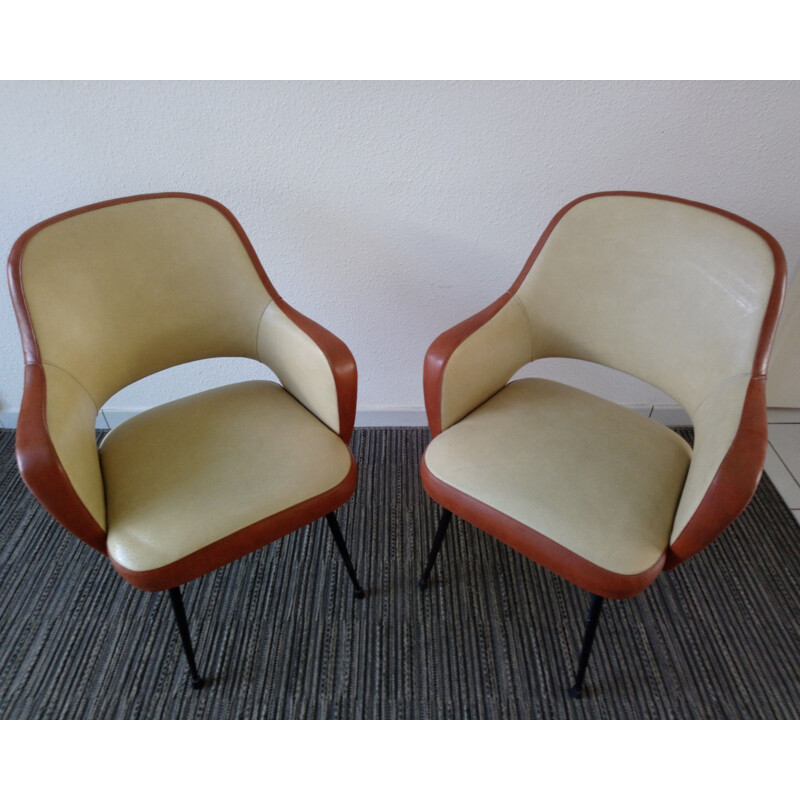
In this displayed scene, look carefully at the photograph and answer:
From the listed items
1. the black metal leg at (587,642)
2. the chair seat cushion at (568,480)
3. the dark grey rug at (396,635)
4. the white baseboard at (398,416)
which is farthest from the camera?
the white baseboard at (398,416)

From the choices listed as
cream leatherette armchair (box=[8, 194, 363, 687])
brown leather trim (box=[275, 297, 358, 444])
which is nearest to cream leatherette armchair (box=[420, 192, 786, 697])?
brown leather trim (box=[275, 297, 358, 444])

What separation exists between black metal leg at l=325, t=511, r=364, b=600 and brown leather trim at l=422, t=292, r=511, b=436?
12.4 inches

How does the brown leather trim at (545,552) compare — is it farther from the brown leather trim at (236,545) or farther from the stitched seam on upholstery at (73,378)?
the stitched seam on upholstery at (73,378)

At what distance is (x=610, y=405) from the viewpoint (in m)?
1.30

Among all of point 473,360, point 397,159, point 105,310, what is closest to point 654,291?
point 473,360

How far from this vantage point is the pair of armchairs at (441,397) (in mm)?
993

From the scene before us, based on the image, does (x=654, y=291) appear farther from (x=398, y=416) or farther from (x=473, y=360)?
(x=398, y=416)

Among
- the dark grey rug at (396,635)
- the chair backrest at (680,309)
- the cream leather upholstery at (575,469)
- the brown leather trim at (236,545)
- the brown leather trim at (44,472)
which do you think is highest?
the chair backrest at (680,309)

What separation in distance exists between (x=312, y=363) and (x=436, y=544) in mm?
536

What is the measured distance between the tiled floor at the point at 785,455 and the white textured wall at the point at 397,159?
583 millimetres

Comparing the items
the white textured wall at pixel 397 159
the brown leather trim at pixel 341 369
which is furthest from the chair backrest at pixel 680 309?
the brown leather trim at pixel 341 369

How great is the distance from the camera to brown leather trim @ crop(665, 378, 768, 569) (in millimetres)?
895

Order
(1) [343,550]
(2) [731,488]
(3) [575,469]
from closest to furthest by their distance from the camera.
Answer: (2) [731,488]
(3) [575,469]
(1) [343,550]

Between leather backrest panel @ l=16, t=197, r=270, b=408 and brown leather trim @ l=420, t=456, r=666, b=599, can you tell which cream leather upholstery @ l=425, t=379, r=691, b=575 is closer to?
brown leather trim @ l=420, t=456, r=666, b=599
